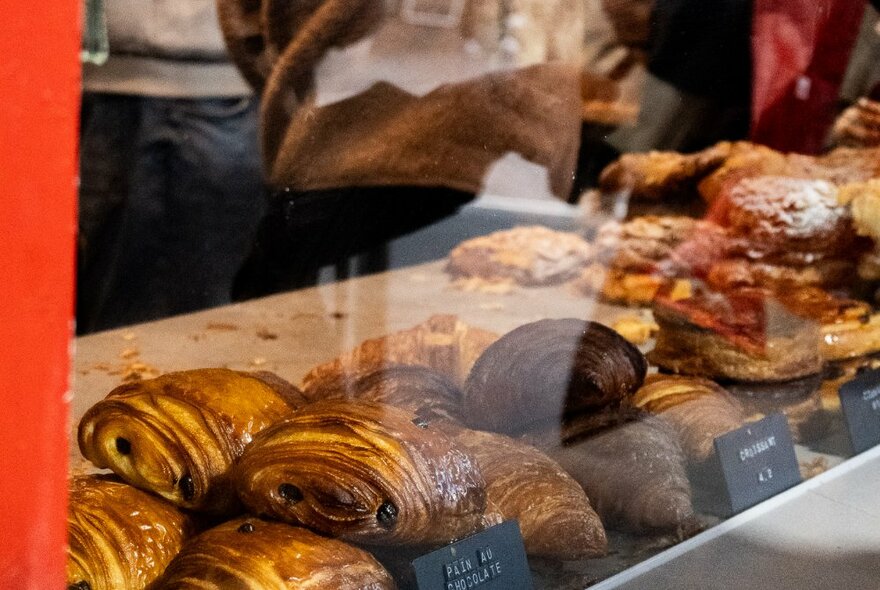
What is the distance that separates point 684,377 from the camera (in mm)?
1150

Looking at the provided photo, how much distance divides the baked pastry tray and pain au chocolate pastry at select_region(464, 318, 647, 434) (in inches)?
5.0

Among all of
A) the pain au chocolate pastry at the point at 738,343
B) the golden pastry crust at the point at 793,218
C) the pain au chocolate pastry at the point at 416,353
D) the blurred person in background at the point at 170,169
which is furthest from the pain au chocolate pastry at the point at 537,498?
the golden pastry crust at the point at 793,218

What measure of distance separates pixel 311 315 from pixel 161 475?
760mm

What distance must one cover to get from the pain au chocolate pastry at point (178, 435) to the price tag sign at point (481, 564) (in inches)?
6.0

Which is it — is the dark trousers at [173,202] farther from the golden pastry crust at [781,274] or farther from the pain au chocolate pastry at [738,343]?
the golden pastry crust at [781,274]

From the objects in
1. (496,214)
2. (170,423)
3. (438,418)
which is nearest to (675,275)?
(496,214)

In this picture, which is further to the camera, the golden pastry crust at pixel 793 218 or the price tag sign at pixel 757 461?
the golden pastry crust at pixel 793 218

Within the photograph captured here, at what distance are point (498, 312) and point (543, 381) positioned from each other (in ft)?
1.42

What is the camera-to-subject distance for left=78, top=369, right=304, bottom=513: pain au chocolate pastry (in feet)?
2.37

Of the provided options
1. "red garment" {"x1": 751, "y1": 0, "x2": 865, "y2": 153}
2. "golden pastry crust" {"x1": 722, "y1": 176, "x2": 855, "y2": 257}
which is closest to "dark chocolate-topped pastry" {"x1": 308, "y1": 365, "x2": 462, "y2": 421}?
"golden pastry crust" {"x1": 722, "y1": 176, "x2": 855, "y2": 257}

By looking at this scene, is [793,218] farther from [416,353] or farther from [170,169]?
[170,169]

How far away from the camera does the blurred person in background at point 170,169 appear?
129cm

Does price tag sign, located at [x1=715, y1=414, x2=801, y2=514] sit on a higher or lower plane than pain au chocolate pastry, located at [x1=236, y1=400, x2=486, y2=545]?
lower

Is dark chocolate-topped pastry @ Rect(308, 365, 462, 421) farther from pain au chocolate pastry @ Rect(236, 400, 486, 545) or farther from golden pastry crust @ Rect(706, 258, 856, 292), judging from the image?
golden pastry crust @ Rect(706, 258, 856, 292)
